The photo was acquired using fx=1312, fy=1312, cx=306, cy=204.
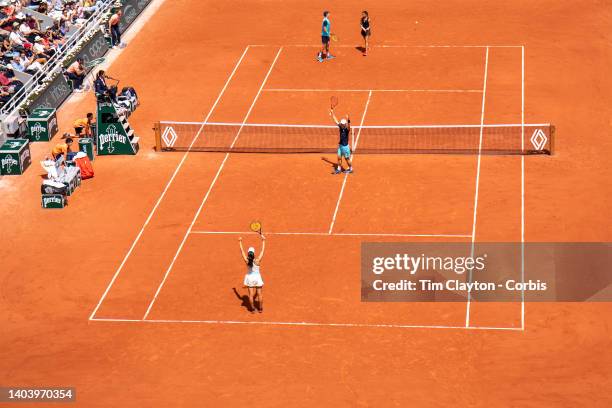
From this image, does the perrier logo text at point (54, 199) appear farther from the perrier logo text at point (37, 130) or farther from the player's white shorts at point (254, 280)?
the player's white shorts at point (254, 280)

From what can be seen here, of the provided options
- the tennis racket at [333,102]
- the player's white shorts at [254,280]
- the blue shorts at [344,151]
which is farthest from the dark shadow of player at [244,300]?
the tennis racket at [333,102]

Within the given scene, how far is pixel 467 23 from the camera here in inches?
2154

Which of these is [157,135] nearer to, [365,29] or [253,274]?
[365,29]

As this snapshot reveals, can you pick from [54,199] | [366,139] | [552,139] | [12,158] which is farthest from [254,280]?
[552,139]

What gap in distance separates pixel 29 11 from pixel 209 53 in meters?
7.76

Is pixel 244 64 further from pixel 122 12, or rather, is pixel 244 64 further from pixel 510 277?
pixel 510 277

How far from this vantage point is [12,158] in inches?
1665

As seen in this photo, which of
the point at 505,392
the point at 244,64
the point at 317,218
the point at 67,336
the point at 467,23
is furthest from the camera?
the point at 467,23

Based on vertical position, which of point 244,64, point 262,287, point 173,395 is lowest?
A: point 173,395

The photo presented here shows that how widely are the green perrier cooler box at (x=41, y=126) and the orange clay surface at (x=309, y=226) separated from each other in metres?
0.90

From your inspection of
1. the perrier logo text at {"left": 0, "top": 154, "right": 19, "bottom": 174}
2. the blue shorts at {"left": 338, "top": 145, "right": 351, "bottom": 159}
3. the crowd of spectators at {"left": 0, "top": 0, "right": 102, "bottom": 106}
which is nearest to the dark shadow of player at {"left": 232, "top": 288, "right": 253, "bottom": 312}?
the blue shorts at {"left": 338, "top": 145, "right": 351, "bottom": 159}

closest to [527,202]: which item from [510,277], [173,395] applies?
[510,277]

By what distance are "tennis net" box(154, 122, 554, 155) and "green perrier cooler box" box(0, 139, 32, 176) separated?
438 centimetres

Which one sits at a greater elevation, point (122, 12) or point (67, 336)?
point (122, 12)
